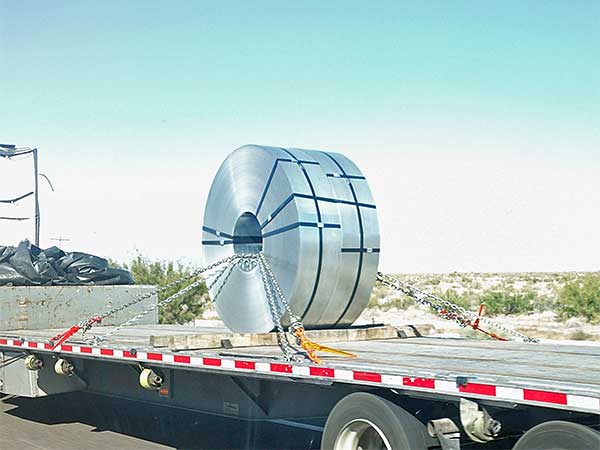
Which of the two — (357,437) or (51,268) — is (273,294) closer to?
(357,437)

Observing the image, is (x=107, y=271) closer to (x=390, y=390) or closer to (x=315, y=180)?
(x=315, y=180)

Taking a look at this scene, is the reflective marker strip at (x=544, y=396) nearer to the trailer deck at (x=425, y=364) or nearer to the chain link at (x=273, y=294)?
the trailer deck at (x=425, y=364)

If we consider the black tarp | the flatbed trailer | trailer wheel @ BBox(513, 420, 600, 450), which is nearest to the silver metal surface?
the black tarp

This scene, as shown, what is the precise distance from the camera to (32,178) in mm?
17688

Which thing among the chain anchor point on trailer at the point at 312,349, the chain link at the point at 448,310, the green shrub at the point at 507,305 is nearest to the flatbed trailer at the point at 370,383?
the chain anchor point on trailer at the point at 312,349

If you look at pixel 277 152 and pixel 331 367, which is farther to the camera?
pixel 277 152

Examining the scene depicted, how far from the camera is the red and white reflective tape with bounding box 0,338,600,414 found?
491 cm

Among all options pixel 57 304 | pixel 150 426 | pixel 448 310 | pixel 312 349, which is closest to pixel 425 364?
pixel 312 349

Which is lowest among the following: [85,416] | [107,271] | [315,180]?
[85,416]

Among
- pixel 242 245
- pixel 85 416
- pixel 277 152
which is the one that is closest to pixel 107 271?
pixel 85 416

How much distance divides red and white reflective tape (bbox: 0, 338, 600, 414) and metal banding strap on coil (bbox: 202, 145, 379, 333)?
4.75 ft

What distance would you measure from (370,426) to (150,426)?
186 inches

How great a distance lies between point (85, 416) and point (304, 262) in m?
4.06

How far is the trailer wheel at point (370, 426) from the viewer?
5.84 meters
